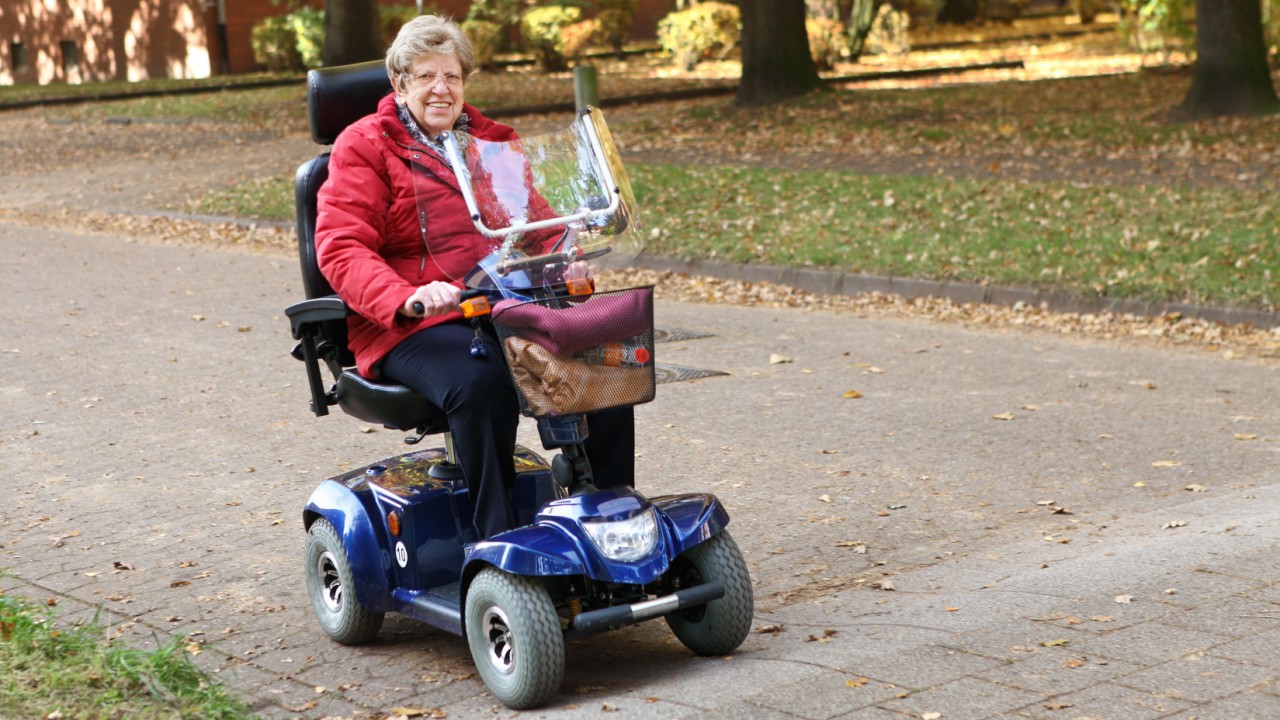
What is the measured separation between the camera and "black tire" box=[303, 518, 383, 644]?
4395 mm

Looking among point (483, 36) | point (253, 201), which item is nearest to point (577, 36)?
point (483, 36)

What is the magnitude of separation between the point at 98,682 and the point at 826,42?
27258 mm

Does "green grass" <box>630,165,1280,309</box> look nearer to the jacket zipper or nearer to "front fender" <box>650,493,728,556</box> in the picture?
"front fender" <box>650,493,728,556</box>

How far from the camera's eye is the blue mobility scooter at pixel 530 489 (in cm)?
385

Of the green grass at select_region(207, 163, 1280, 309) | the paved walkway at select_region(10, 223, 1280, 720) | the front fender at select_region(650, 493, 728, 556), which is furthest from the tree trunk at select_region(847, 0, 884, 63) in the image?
the front fender at select_region(650, 493, 728, 556)

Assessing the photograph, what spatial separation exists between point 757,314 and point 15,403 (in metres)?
4.54

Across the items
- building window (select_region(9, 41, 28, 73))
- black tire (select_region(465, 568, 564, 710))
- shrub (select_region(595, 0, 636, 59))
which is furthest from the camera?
building window (select_region(9, 41, 28, 73))

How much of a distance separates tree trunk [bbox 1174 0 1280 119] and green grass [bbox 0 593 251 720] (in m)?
15.8

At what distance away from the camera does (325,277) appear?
4.37 metres

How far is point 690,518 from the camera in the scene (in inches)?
158

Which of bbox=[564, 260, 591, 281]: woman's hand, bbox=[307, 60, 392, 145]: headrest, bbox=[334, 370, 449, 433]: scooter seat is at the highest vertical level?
bbox=[307, 60, 392, 145]: headrest

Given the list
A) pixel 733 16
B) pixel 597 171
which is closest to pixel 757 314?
pixel 597 171

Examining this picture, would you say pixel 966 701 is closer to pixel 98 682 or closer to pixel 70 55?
pixel 98 682

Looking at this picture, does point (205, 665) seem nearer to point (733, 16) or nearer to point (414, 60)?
point (414, 60)
